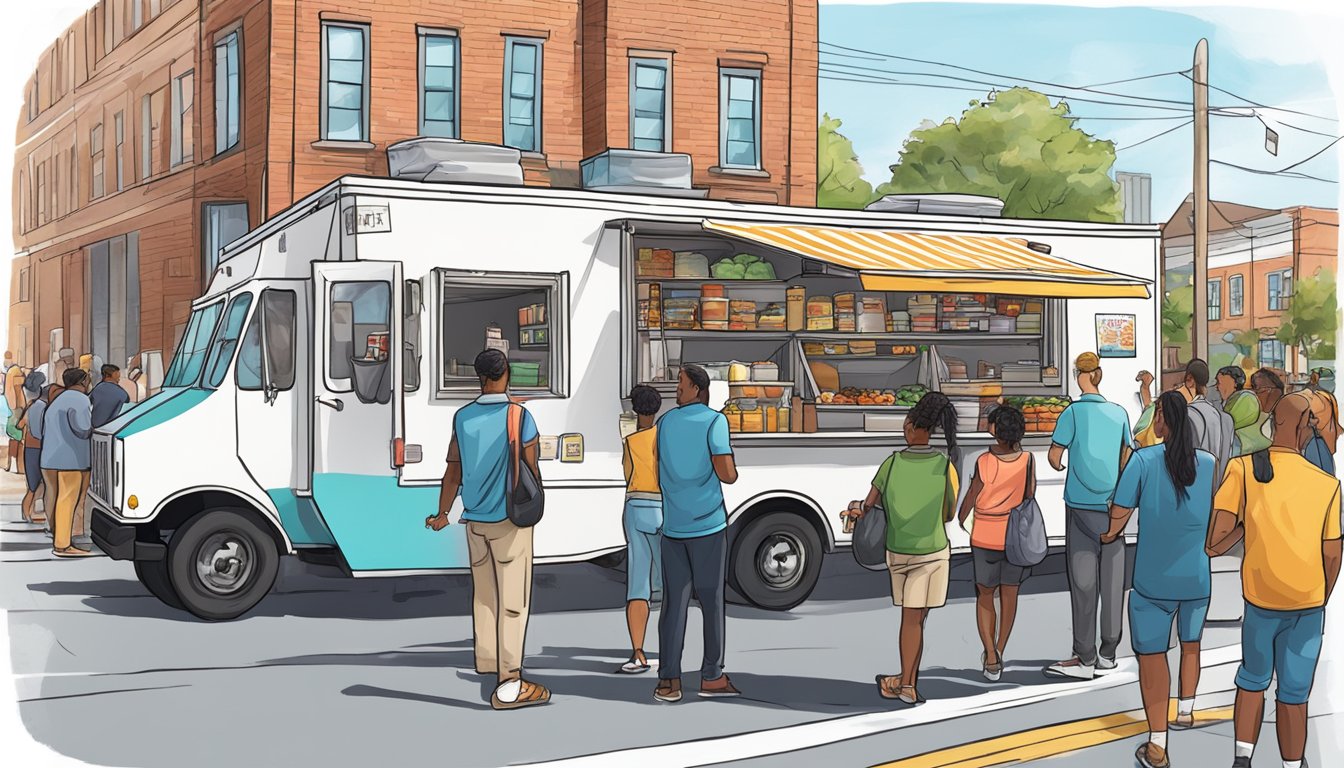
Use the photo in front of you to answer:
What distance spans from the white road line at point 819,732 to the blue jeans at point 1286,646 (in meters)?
1.92

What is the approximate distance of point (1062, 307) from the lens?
12.8 meters

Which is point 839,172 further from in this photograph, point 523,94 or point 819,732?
point 819,732

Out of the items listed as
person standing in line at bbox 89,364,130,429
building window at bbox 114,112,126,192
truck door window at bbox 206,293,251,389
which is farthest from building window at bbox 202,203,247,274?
truck door window at bbox 206,293,251,389

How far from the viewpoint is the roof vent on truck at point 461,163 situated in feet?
36.3

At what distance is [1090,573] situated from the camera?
27.1 feet

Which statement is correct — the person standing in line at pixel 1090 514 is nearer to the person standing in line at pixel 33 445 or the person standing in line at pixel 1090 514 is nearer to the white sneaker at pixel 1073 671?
the white sneaker at pixel 1073 671

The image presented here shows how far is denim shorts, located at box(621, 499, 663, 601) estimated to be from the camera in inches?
325

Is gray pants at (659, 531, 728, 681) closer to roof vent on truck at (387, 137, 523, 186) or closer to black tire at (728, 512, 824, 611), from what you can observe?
black tire at (728, 512, 824, 611)

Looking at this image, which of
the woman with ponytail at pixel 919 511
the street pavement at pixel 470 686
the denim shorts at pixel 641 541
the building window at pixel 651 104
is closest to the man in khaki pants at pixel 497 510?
the street pavement at pixel 470 686

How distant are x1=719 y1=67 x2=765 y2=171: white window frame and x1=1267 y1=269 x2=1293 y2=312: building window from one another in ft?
126

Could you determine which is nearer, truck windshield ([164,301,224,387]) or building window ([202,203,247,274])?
truck windshield ([164,301,224,387])

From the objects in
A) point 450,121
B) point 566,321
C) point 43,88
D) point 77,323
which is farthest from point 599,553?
point 43,88

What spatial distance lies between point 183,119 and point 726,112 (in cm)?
1035

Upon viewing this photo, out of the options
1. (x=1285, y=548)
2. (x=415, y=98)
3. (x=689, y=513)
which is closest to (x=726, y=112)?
(x=415, y=98)
